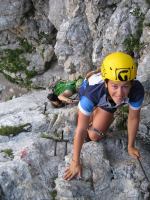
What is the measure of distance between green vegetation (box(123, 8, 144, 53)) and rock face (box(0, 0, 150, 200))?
3cm

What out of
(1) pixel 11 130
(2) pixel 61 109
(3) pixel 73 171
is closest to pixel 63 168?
(3) pixel 73 171

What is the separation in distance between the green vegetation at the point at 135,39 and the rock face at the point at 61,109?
0.10ft

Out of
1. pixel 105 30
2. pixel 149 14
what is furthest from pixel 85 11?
pixel 149 14

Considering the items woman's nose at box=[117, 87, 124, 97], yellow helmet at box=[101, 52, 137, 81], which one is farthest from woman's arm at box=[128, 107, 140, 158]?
yellow helmet at box=[101, 52, 137, 81]

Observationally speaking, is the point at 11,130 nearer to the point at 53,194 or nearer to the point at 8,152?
the point at 8,152

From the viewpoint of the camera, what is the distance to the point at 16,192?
7.73 metres

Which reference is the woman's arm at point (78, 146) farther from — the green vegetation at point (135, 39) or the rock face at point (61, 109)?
the green vegetation at point (135, 39)

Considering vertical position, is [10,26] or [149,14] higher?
[149,14]

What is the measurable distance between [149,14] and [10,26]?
8957 mm

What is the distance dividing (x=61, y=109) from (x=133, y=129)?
3.67 m

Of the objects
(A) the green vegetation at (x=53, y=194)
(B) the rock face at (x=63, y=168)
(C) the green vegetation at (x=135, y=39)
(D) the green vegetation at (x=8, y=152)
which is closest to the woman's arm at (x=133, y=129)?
(B) the rock face at (x=63, y=168)

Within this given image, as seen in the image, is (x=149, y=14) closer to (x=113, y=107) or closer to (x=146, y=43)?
(x=146, y=43)

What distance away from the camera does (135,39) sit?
12883 millimetres

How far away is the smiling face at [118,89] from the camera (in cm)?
750
